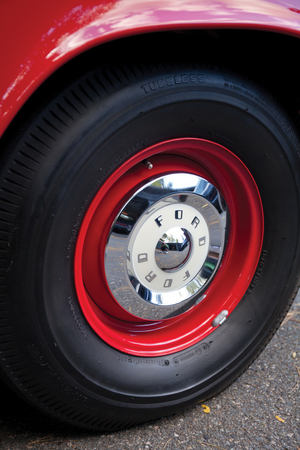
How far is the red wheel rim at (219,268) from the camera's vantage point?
1.06 meters

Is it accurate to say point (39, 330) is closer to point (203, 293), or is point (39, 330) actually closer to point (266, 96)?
point (203, 293)

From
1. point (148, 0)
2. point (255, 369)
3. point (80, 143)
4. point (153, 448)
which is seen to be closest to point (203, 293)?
point (255, 369)

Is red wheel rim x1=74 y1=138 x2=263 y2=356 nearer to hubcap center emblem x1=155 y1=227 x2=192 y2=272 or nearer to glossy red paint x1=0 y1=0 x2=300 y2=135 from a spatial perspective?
hubcap center emblem x1=155 y1=227 x2=192 y2=272

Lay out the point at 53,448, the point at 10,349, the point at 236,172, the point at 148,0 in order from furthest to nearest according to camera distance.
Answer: the point at 236,172, the point at 53,448, the point at 10,349, the point at 148,0

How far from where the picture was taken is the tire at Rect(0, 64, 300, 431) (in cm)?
85

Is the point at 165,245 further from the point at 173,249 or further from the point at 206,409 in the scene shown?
the point at 206,409

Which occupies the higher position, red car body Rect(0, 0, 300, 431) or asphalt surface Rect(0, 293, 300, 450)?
red car body Rect(0, 0, 300, 431)

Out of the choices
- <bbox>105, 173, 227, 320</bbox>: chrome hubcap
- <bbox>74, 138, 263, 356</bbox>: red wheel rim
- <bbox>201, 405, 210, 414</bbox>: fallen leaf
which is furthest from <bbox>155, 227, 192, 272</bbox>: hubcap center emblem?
<bbox>201, 405, 210, 414</bbox>: fallen leaf

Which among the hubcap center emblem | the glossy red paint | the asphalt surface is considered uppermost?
the glossy red paint

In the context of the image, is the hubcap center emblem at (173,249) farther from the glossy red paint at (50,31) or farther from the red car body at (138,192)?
the glossy red paint at (50,31)

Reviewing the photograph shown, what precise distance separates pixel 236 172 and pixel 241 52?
359 millimetres

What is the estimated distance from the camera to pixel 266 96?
1104 mm

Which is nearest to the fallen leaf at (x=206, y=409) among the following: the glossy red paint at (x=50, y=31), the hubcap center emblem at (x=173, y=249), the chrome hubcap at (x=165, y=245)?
the chrome hubcap at (x=165, y=245)

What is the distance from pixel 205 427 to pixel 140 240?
2.11ft
